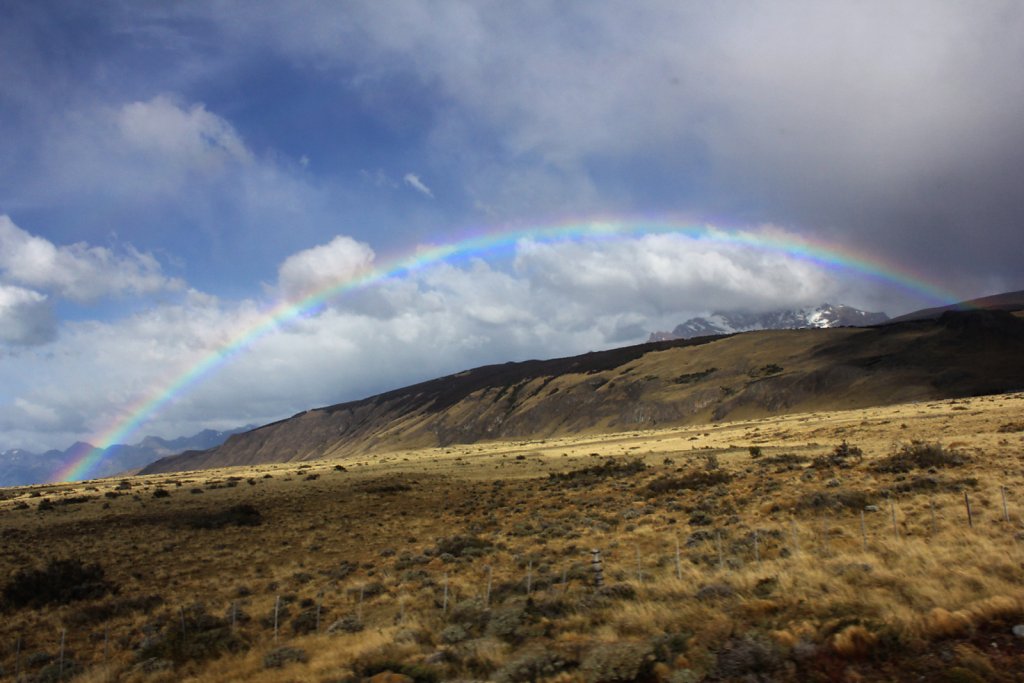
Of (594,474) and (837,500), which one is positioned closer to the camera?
(837,500)

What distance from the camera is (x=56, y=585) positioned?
22500 millimetres

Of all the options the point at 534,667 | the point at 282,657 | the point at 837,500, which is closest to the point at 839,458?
the point at 837,500

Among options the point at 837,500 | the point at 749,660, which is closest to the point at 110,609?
the point at 749,660

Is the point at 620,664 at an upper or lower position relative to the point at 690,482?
upper

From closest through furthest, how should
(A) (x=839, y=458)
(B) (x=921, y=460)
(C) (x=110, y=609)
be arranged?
1. (C) (x=110, y=609)
2. (B) (x=921, y=460)
3. (A) (x=839, y=458)

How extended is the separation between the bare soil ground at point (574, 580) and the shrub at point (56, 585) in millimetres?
109

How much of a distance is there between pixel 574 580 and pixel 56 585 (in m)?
21.7

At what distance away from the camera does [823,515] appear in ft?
67.1

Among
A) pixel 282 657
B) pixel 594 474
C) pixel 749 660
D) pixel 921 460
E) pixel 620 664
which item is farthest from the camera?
pixel 594 474

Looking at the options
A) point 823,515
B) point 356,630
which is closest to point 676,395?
point 823,515

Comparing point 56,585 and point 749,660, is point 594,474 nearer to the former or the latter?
point 56,585

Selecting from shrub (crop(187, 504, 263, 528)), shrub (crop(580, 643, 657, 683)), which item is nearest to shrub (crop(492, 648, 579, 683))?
shrub (crop(580, 643, 657, 683))

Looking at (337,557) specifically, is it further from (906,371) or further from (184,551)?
(906,371)

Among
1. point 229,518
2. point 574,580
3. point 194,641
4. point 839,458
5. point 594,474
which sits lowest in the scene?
point 594,474
